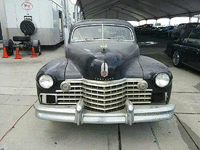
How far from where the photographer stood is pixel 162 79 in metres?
2.74

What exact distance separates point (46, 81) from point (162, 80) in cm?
175

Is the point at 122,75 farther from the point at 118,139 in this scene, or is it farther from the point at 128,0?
the point at 128,0

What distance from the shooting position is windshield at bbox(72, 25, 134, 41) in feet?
13.2

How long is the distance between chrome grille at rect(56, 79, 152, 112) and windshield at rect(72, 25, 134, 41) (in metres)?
1.61

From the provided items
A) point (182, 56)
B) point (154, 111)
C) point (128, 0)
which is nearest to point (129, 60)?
point (154, 111)

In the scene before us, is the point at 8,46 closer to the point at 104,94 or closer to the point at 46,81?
the point at 46,81

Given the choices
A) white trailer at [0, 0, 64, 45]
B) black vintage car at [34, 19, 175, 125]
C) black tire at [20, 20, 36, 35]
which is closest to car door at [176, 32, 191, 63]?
black vintage car at [34, 19, 175, 125]

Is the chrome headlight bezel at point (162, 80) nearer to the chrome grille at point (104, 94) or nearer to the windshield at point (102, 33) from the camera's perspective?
the chrome grille at point (104, 94)

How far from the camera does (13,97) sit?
14.5ft

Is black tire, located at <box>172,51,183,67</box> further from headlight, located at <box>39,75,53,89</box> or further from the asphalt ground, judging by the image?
headlight, located at <box>39,75,53,89</box>

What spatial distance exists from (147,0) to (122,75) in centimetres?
2883

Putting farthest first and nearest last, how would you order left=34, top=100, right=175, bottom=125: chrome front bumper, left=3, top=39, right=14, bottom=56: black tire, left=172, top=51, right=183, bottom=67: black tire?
left=3, top=39, right=14, bottom=56: black tire → left=172, top=51, right=183, bottom=67: black tire → left=34, top=100, right=175, bottom=125: chrome front bumper

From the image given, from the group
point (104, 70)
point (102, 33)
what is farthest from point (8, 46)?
point (104, 70)

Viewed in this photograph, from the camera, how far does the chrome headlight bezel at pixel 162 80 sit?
272 cm
